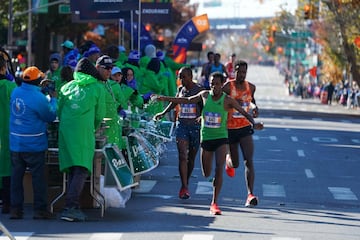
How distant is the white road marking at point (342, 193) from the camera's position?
1700 cm

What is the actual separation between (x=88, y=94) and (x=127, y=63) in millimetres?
9372

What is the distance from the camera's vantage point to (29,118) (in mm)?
13328

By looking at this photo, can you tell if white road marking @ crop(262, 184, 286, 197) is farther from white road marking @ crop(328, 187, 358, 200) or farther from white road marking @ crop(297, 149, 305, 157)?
white road marking @ crop(297, 149, 305, 157)

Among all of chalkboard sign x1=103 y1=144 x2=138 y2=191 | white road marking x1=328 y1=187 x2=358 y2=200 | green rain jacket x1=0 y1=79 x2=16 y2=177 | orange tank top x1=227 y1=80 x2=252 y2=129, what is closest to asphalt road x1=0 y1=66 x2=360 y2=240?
white road marking x1=328 y1=187 x2=358 y2=200

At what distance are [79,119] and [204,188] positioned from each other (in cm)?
496

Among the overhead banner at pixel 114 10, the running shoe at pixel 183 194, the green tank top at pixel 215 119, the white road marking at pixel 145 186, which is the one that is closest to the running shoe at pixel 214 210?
the green tank top at pixel 215 119

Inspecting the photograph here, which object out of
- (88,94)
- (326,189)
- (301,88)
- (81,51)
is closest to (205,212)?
(88,94)

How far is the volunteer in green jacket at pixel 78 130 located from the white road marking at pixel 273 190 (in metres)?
4.43

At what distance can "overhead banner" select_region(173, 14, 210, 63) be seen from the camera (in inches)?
1471

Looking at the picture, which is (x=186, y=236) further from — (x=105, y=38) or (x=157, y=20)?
(x=105, y=38)

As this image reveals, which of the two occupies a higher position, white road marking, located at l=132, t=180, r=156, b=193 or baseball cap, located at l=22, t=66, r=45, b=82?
baseball cap, located at l=22, t=66, r=45, b=82

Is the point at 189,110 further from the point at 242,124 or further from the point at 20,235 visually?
the point at 20,235

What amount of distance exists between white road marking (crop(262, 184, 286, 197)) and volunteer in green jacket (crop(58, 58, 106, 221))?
443 cm

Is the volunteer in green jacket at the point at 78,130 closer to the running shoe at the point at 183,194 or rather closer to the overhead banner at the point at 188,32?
the running shoe at the point at 183,194
